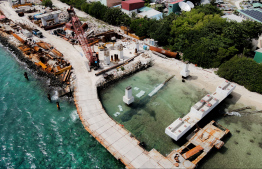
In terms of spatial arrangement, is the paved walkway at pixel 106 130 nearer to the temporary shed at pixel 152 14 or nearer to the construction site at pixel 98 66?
the construction site at pixel 98 66

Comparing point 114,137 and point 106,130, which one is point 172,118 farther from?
point 106,130

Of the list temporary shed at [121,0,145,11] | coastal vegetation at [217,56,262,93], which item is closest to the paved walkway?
coastal vegetation at [217,56,262,93]

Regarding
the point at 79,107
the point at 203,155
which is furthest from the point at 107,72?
the point at 203,155

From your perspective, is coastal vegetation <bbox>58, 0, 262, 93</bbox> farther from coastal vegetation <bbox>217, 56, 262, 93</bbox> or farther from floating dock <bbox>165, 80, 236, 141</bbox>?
floating dock <bbox>165, 80, 236, 141</bbox>

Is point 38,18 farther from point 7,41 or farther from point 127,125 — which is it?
point 127,125

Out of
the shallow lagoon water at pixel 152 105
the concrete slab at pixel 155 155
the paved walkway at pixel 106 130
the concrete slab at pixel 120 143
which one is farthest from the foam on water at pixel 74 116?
the concrete slab at pixel 155 155

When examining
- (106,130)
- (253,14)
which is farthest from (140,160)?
(253,14)
